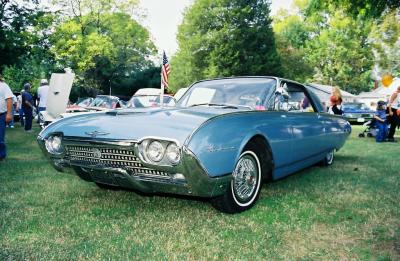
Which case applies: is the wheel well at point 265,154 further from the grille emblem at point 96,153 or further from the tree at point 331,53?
the tree at point 331,53

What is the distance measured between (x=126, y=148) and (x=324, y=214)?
A: 1.93 m

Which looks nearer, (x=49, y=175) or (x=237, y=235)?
(x=237, y=235)

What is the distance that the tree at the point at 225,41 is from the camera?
36.6 m

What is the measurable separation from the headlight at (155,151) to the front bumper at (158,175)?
7cm

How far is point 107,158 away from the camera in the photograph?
3295mm

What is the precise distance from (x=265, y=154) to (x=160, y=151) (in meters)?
1.38

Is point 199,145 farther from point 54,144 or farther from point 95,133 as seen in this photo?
point 54,144

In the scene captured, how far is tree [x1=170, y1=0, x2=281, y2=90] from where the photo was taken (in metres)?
36.6

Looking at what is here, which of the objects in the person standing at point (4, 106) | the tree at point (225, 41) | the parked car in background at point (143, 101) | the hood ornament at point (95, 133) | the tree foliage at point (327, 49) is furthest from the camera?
the tree foliage at point (327, 49)

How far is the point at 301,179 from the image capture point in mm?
5188

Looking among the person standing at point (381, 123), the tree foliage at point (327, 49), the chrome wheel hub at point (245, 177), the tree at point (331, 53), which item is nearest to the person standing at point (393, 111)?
the person standing at point (381, 123)

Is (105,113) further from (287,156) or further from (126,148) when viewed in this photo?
(287,156)

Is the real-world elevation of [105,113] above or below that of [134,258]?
above

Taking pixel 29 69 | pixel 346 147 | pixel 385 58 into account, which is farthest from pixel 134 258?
pixel 29 69
